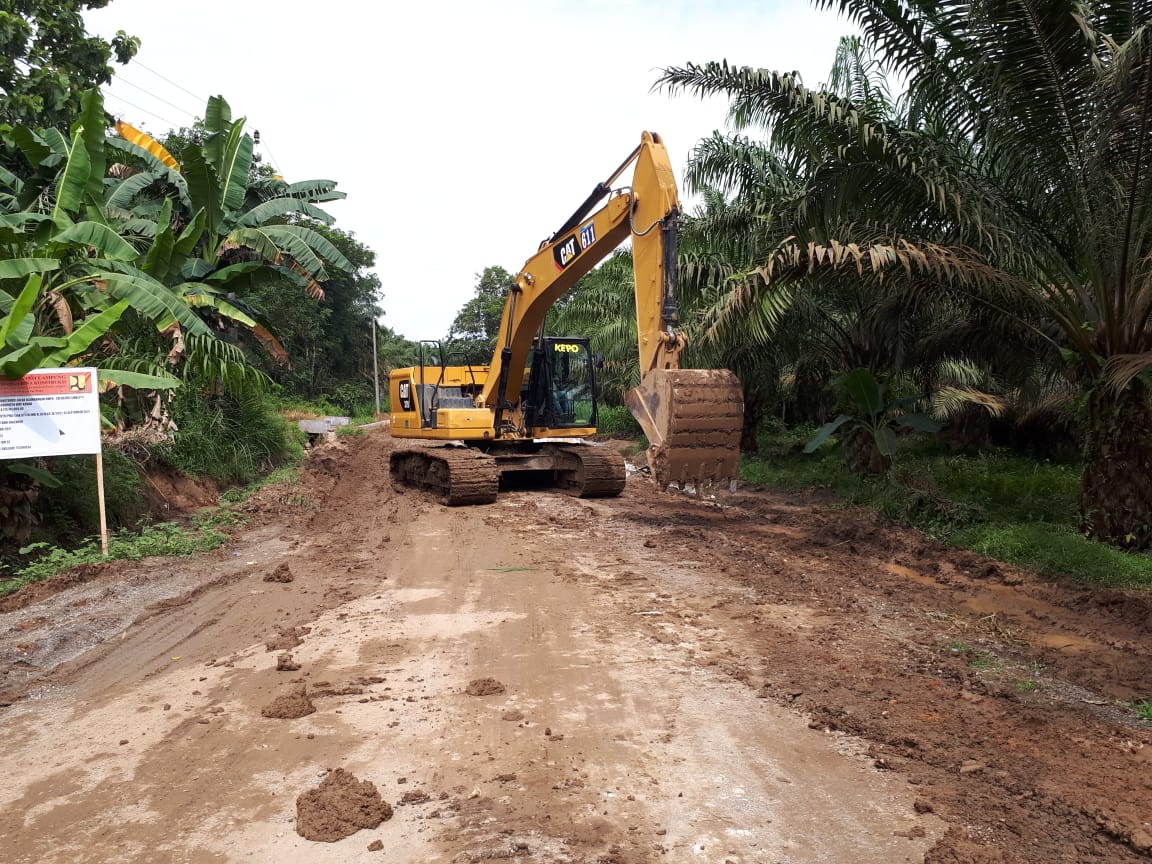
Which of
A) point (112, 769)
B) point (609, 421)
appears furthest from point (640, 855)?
point (609, 421)

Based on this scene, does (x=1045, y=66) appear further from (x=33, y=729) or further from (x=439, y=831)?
(x=33, y=729)

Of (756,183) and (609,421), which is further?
(609,421)

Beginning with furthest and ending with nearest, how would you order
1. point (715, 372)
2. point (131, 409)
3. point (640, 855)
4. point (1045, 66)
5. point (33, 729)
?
point (131, 409) < point (715, 372) < point (1045, 66) < point (33, 729) < point (640, 855)

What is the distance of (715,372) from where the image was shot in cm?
895

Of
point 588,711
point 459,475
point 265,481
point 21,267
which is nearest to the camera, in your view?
point 588,711

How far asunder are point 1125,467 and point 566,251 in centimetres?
738

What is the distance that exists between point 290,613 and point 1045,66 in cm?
829

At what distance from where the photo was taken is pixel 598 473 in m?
14.2

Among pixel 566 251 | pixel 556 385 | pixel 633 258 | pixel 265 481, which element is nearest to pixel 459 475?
pixel 556 385

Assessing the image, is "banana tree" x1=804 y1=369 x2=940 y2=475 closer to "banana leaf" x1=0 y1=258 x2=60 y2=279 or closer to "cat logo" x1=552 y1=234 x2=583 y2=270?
"cat logo" x1=552 y1=234 x2=583 y2=270

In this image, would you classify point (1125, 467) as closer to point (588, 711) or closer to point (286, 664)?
point (588, 711)

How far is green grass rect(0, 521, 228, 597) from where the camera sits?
847 cm

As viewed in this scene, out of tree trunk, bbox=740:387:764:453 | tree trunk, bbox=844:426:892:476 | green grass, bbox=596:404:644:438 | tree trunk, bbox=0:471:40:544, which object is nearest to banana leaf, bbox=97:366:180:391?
tree trunk, bbox=0:471:40:544

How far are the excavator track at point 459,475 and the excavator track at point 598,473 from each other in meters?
1.42
